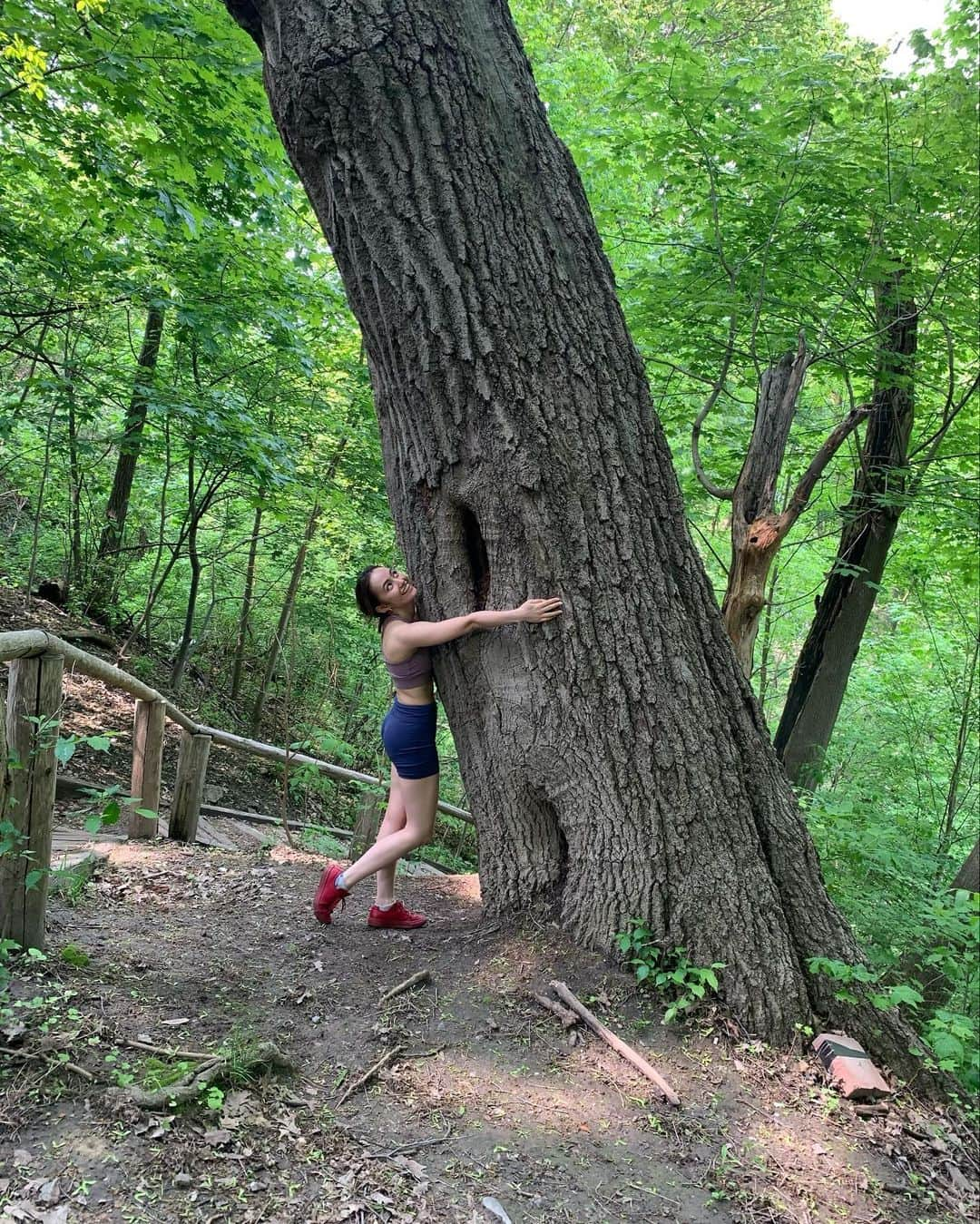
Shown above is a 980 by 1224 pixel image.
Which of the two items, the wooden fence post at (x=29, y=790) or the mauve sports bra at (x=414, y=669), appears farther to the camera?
Answer: the mauve sports bra at (x=414, y=669)

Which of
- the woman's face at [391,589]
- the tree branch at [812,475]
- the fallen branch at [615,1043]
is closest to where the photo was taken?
the fallen branch at [615,1043]

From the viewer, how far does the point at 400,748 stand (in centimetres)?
379

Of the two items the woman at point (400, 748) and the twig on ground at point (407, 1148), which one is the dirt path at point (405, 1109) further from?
the woman at point (400, 748)

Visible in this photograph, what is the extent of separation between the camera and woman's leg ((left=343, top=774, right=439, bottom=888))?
12.4ft

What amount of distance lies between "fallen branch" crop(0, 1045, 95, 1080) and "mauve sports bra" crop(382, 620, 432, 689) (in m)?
1.90

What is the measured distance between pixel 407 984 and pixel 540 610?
64.9 inches

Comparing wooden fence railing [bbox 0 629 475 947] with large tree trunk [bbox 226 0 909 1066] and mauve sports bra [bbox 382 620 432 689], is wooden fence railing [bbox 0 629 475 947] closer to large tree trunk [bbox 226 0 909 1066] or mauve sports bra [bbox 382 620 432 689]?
mauve sports bra [bbox 382 620 432 689]

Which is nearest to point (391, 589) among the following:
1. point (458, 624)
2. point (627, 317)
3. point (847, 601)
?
point (458, 624)

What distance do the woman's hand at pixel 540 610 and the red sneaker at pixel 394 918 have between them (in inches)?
71.4

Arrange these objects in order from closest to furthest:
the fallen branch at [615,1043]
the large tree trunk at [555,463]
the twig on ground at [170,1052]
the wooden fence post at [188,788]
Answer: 1. the twig on ground at [170,1052]
2. the fallen branch at [615,1043]
3. the large tree trunk at [555,463]
4. the wooden fence post at [188,788]

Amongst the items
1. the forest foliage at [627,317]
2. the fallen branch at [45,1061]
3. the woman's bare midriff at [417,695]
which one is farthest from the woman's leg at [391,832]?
the forest foliage at [627,317]

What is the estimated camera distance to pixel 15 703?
2.76 m

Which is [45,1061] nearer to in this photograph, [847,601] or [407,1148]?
[407,1148]

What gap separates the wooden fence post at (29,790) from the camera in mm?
2752
